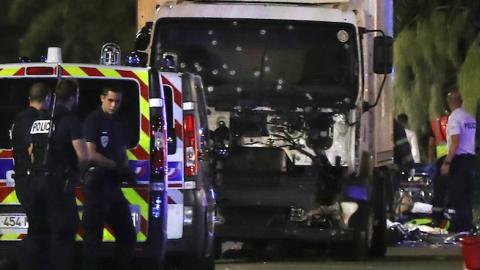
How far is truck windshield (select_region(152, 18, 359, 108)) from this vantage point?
13.5 m

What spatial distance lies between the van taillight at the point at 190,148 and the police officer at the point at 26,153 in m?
1.38

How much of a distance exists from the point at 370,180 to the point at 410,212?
470 cm

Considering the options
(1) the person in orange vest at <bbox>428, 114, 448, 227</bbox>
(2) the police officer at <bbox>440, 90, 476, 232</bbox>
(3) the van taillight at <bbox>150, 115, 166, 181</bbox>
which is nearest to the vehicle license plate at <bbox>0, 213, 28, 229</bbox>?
(3) the van taillight at <bbox>150, 115, 166, 181</bbox>

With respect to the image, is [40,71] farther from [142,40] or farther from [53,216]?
[142,40]

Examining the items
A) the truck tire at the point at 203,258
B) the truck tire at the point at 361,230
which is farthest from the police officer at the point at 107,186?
the truck tire at the point at 361,230

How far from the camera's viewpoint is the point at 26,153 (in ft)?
32.2

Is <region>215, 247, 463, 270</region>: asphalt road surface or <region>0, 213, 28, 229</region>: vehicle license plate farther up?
<region>0, 213, 28, 229</region>: vehicle license plate

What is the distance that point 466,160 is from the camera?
55.5 ft

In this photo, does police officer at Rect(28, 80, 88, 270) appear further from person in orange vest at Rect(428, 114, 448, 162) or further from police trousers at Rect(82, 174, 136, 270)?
person in orange vest at Rect(428, 114, 448, 162)

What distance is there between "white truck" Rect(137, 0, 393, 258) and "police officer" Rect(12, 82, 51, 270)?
3295 mm

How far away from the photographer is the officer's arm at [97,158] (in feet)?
32.5

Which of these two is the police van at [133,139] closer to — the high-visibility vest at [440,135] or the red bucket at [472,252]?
the red bucket at [472,252]

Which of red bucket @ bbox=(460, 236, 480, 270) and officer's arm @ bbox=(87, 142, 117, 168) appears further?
officer's arm @ bbox=(87, 142, 117, 168)

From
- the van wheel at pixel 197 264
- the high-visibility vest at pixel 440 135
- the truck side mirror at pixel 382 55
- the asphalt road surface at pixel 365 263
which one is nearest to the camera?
the van wheel at pixel 197 264
